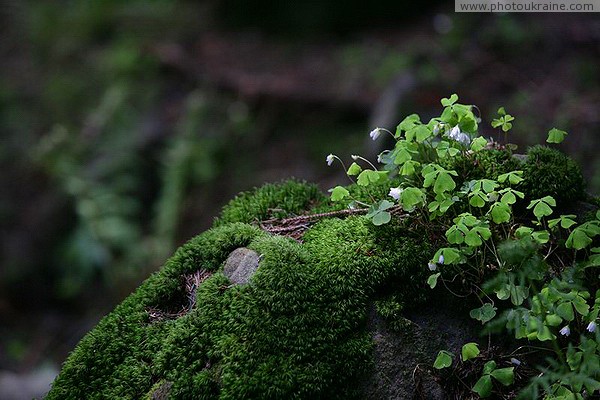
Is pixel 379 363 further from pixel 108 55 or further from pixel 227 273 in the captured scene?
pixel 108 55


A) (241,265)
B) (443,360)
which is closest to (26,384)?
(241,265)

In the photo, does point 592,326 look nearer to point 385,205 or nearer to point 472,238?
point 472,238

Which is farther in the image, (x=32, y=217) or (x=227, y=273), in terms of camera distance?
(x=32, y=217)

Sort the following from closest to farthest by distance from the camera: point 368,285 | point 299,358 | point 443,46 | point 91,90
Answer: point 299,358 < point 368,285 < point 443,46 < point 91,90

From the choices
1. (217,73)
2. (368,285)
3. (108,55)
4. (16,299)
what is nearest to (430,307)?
(368,285)

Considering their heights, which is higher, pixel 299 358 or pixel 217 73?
pixel 217 73

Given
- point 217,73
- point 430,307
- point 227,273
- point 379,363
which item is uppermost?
point 217,73

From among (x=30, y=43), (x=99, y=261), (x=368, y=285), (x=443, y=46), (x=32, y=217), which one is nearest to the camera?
(x=368, y=285)

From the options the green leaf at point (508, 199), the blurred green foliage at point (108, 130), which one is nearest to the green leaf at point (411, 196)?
the green leaf at point (508, 199)
